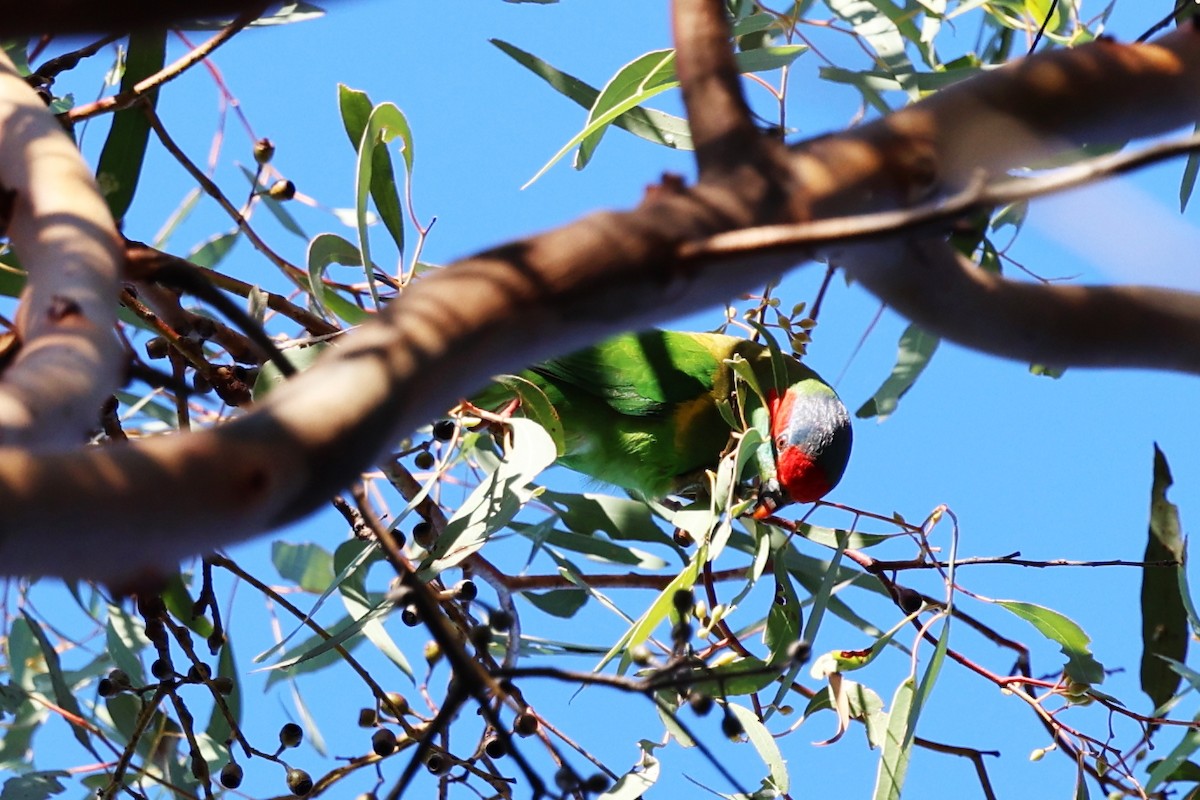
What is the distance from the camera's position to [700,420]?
9.88 ft

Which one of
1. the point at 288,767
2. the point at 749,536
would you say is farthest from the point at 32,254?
the point at 749,536

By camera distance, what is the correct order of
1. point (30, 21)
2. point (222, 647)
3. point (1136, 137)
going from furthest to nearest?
point (222, 647) < point (1136, 137) < point (30, 21)

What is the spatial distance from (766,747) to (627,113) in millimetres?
1156

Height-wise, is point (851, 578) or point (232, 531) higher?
point (851, 578)

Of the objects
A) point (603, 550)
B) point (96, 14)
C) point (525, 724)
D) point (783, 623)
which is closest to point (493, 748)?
point (525, 724)

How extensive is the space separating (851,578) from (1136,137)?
4.33 ft

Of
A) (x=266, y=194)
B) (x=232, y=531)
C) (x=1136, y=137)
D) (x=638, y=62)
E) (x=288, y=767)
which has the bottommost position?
(x=232, y=531)

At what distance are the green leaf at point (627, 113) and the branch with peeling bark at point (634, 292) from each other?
122 centimetres

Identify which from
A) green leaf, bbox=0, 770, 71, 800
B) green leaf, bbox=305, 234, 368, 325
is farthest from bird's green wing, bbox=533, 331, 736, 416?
green leaf, bbox=0, 770, 71, 800

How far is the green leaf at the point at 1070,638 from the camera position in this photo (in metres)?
2.04

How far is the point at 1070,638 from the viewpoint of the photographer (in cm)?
206

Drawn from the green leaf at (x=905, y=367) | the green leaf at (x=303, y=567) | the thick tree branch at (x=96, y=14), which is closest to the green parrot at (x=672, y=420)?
the green leaf at (x=905, y=367)

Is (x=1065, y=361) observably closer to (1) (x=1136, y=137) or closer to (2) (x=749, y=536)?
(1) (x=1136, y=137)

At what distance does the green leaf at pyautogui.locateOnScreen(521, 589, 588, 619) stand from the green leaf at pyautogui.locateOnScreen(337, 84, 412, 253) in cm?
84
